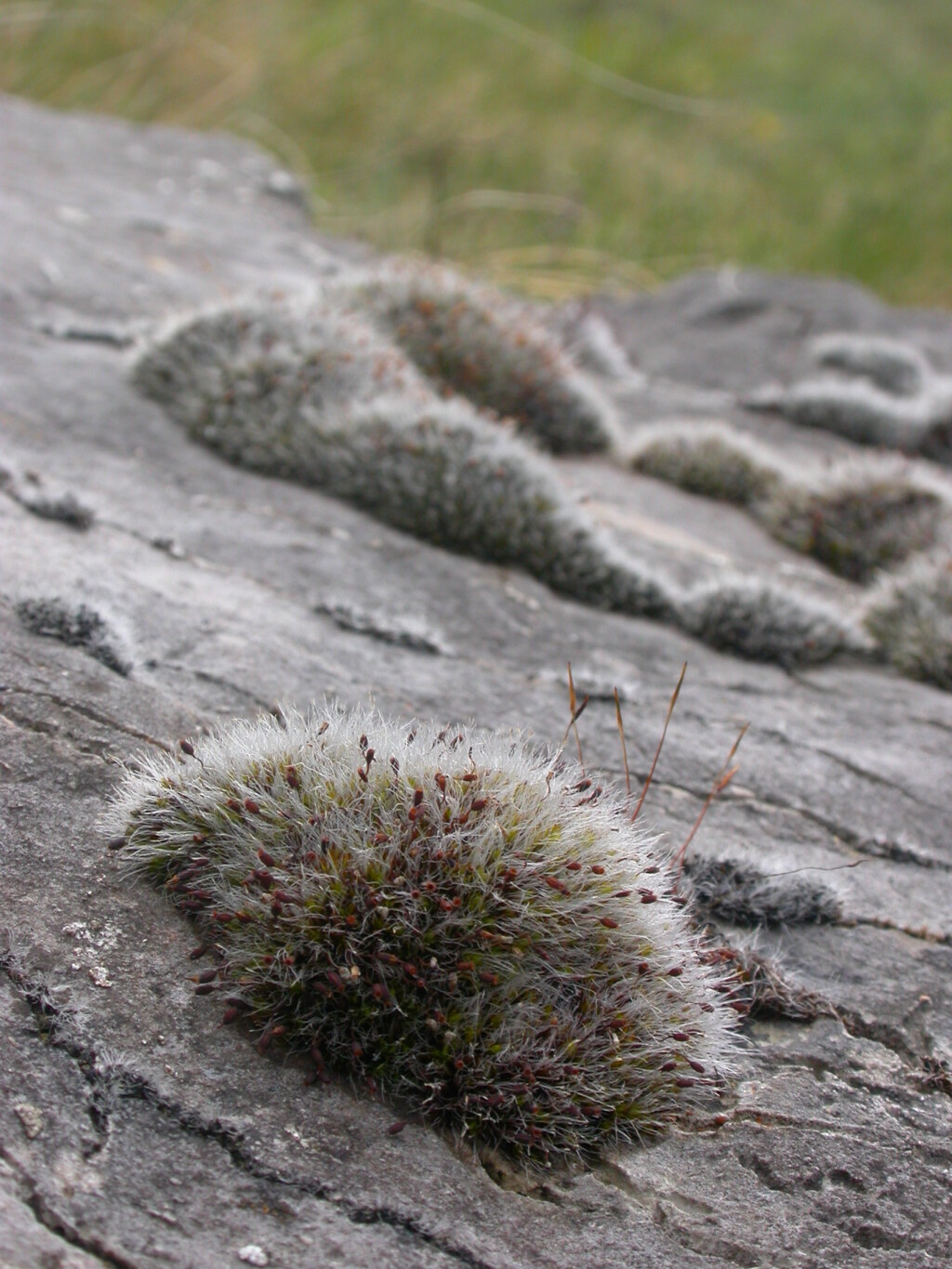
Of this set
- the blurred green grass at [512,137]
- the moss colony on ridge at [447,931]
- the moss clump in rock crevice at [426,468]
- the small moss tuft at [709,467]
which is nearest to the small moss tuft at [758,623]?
the moss clump in rock crevice at [426,468]

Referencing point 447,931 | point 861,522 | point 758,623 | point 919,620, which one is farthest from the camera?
point 861,522

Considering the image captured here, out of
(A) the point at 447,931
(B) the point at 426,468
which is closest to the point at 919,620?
(B) the point at 426,468

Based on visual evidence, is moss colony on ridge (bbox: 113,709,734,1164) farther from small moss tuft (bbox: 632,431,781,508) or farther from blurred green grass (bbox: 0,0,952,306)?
blurred green grass (bbox: 0,0,952,306)

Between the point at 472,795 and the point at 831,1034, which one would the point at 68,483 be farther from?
the point at 831,1034

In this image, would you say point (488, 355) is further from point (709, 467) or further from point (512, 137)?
point (512, 137)

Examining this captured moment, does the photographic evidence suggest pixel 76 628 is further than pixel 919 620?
No

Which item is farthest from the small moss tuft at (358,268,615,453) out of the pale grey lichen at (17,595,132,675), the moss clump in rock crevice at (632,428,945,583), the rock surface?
the pale grey lichen at (17,595,132,675)
